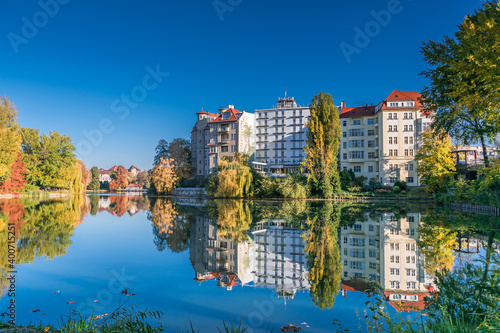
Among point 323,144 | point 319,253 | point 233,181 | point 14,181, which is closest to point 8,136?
point 14,181

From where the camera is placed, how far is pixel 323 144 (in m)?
40.3

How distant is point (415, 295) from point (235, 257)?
203 inches

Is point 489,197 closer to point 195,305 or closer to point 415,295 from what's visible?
point 415,295

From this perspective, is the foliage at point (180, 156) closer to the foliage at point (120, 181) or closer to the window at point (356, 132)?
the window at point (356, 132)

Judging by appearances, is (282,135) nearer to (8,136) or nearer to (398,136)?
(398,136)

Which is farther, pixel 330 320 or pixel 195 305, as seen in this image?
pixel 195 305

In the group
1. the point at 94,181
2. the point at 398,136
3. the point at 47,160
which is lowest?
the point at 94,181

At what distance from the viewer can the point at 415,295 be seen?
645 cm

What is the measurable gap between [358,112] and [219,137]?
27.0m

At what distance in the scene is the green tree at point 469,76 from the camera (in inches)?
579

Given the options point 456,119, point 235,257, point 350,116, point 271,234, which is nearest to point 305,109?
point 350,116

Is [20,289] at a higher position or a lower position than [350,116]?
lower

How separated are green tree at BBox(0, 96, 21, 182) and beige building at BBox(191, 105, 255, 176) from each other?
31.8m

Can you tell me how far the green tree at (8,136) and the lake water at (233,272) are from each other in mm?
35086
